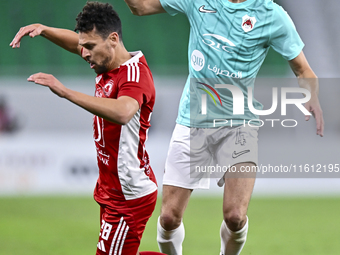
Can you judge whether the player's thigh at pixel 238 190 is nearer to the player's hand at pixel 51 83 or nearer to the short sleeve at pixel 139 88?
the short sleeve at pixel 139 88

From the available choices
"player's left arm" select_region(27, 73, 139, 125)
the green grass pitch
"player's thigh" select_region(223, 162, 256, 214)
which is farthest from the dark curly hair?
the green grass pitch

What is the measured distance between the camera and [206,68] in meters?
3.53

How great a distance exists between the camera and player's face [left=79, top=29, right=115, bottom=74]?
97.4 inches

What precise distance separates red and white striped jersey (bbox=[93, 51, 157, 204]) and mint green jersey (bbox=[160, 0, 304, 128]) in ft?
3.18

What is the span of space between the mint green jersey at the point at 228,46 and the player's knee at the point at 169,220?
0.69 meters

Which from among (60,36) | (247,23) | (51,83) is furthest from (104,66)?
(247,23)

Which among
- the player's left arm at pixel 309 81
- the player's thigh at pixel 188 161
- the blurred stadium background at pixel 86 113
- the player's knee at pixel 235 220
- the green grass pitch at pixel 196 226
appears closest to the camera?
the player's knee at pixel 235 220

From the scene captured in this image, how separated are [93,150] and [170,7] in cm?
366

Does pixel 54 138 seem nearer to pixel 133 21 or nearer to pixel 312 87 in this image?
pixel 133 21

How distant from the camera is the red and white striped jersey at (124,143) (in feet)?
8.34

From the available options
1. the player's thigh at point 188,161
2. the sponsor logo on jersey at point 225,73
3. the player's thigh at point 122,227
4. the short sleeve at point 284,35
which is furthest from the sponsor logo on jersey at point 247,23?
the player's thigh at point 122,227

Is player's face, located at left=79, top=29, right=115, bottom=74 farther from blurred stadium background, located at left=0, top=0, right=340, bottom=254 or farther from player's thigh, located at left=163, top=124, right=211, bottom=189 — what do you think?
blurred stadium background, located at left=0, top=0, right=340, bottom=254

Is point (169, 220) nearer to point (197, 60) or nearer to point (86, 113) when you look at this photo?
point (197, 60)

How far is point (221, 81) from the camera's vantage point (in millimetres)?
3516
